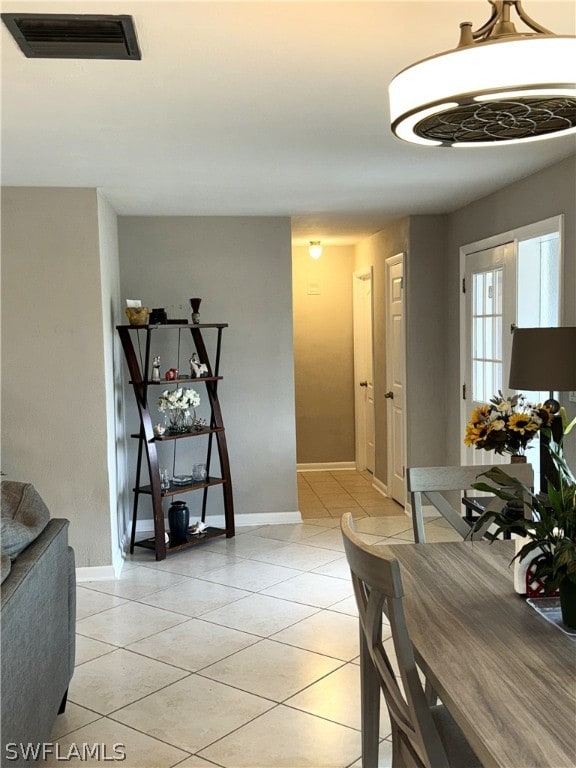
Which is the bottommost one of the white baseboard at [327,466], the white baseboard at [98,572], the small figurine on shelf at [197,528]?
the white baseboard at [327,466]

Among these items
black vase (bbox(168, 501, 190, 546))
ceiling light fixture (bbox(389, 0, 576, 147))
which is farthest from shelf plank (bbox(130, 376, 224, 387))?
ceiling light fixture (bbox(389, 0, 576, 147))

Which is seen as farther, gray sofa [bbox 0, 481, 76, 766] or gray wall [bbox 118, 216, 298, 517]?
gray wall [bbox 118, 216, 298, 517]

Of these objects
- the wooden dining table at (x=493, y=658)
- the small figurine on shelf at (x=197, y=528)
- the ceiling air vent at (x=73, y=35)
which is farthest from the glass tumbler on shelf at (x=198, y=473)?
the ceiling air vent at (x=73, y=35)

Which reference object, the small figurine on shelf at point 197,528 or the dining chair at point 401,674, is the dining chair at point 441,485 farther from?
the small figurine on shelf at point 197,528

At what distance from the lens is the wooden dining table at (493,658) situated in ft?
4.40

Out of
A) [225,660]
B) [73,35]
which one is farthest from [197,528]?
[73,35]

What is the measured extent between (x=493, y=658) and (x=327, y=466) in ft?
22.0

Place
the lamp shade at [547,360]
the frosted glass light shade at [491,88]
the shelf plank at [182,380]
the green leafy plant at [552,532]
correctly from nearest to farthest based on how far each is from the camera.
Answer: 1. the frosted glass light shade at [491,88]
2. the green leafy plant at [552,532]
3. the lamp shade at [547,360]
4. the shelf plank at [182,380]

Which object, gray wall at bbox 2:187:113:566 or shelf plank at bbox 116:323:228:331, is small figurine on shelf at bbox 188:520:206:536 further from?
shelf plank at bbox 116:323:228:331

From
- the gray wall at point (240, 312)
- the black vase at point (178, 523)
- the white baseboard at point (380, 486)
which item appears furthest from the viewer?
the white baseboard at point (380, 486)

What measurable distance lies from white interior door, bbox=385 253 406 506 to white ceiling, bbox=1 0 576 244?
1260 mm

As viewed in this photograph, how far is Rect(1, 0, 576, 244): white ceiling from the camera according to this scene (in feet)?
7.00

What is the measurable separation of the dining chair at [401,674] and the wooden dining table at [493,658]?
7cm

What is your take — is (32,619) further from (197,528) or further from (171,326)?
(197,528)
